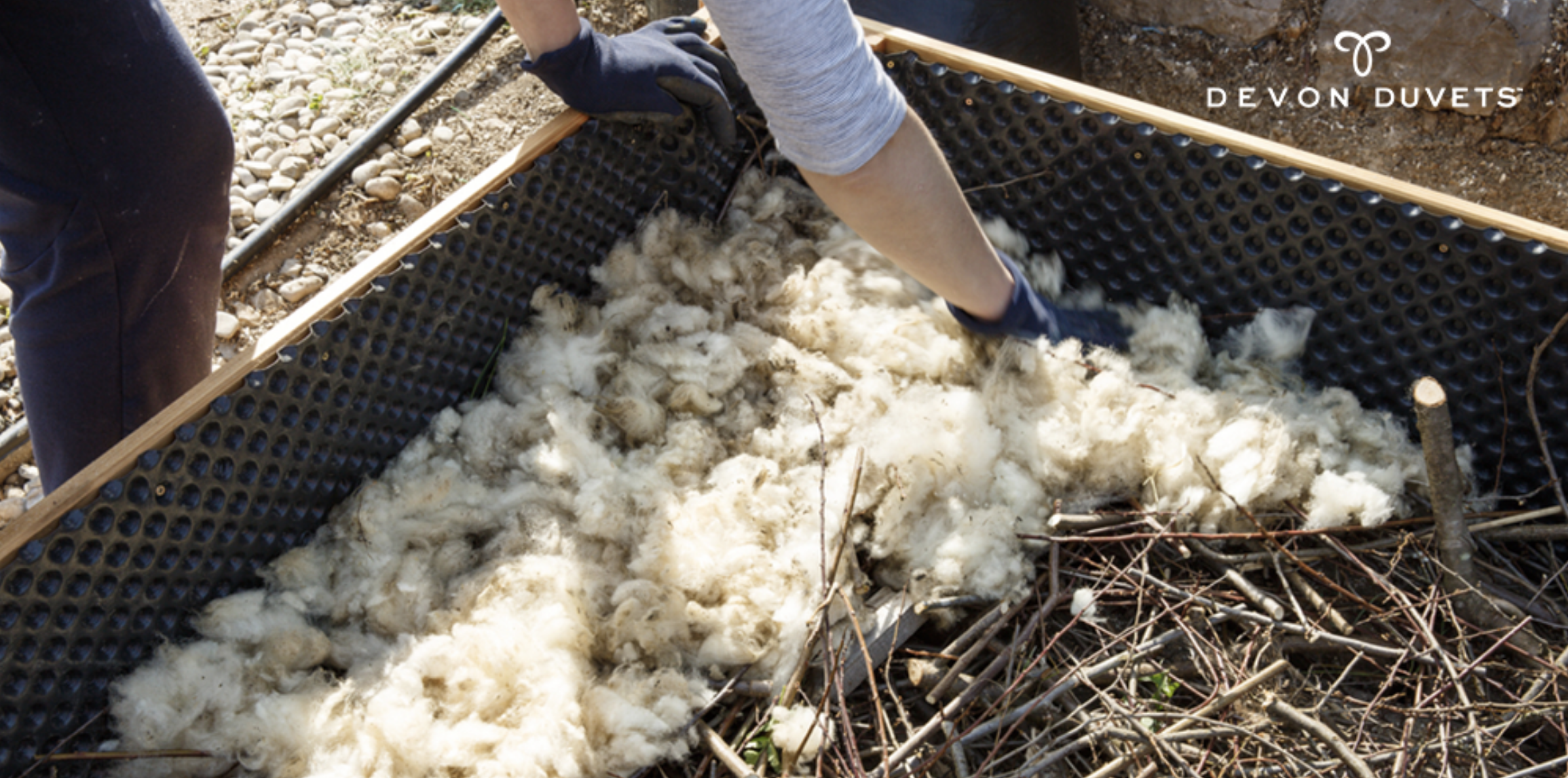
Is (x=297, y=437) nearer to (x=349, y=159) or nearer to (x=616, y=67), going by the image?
(x=616, y=67)

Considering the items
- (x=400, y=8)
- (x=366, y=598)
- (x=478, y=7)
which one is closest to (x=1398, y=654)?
(x=366, y=598)

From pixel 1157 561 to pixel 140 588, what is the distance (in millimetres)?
1120

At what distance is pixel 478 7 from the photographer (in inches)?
80.0

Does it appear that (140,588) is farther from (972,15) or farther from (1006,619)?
(972,15)

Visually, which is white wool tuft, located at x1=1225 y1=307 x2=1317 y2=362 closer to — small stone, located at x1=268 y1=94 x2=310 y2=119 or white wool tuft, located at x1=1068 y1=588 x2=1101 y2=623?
white wool tuft, located at x1=1068 y1=588 x2=1101 y2=623

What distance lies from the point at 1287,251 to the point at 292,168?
5.40ft

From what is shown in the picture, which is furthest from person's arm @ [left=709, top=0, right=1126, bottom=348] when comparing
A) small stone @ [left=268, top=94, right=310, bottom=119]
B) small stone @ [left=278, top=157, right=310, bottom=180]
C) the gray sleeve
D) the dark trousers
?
small stone @ [left=268, top=94, right=310, bottom=119]

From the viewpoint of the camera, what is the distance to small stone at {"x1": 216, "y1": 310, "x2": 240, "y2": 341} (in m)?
1.60

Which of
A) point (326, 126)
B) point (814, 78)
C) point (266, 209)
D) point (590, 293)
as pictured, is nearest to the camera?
point (814, 78)

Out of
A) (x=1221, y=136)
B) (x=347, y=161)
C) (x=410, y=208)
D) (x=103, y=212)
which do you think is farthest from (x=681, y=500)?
(x=347, y=161)

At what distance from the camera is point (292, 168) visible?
5.81 ft

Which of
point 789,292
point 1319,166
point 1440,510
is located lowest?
point 1440,510

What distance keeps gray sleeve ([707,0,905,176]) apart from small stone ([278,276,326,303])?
1073mm

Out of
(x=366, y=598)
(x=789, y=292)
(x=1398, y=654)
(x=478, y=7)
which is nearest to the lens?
(x=1398, y=654)
